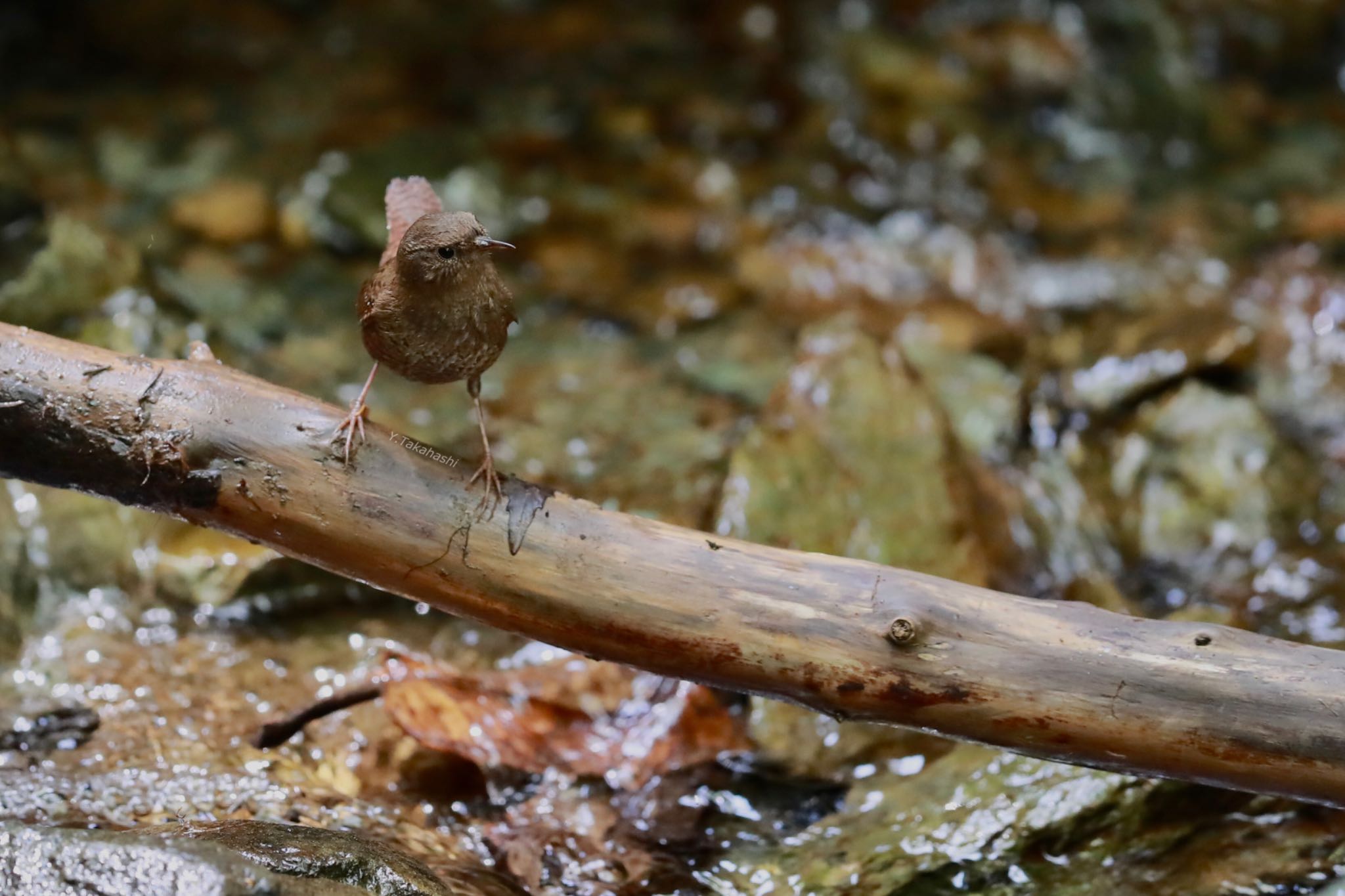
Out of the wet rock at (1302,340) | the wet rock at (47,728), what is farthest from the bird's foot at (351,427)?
the wet rock at (1302,340)

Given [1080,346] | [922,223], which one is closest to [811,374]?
[1080,346]

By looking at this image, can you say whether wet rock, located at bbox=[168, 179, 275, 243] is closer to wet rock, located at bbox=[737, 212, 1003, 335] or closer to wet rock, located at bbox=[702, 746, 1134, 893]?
wet rock, located at bbox=[737, 212, 1003, 335]

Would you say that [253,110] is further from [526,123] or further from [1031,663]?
[1031,663]

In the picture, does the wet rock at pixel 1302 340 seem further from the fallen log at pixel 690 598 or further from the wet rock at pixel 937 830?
the fallen log at pixel 690 598

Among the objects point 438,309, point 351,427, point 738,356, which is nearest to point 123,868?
point 351,427

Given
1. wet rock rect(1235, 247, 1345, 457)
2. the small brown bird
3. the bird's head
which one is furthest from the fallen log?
wet rock rect(1235, 247, 1345, 457)
